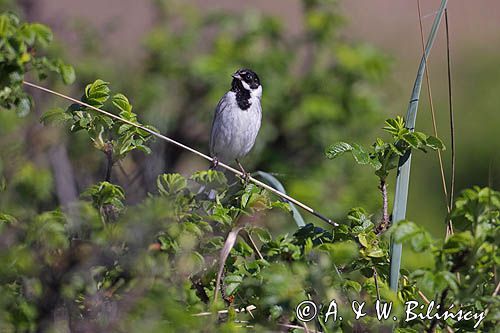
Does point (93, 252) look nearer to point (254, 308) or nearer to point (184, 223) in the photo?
point (184, 223)

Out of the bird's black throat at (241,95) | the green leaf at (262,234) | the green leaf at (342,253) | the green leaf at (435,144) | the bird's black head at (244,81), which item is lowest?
the green leaf at (342,253)

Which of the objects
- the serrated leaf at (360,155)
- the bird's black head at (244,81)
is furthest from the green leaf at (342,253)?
the bird's black head at (244,81)

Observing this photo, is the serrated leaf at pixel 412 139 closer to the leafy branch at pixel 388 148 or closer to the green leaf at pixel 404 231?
the leafy branch at pixel 388 148

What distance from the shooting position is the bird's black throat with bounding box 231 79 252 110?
4012 mm

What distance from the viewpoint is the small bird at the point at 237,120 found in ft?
13.0

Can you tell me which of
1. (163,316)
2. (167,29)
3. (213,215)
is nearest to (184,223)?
(213,215)

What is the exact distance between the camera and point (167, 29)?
5.52 m

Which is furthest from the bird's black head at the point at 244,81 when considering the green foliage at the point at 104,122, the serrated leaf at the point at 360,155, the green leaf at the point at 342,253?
the green leaf at the point at 342,253

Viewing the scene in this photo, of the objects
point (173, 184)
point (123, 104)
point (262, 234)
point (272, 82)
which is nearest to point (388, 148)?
point (262, 234)

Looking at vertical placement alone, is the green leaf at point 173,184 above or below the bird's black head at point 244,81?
below

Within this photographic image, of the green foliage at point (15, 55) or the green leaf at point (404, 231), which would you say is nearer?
the green leaf at point (404, 231)

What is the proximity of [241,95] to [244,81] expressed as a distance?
71 millimetres

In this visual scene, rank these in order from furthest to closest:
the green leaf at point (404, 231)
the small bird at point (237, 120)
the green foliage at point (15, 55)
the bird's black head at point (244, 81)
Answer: the bird's black head at point (244, 81) → the small bird at point (237, 120) → the green foliage at point (15, 55) → the green leaf at point (404, 231)

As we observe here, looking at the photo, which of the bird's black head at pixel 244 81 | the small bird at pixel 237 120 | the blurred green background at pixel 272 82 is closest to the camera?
the small bird at pixel 237 120
